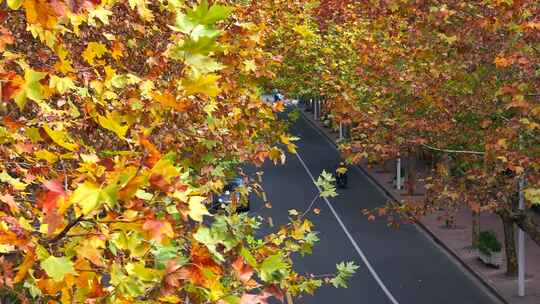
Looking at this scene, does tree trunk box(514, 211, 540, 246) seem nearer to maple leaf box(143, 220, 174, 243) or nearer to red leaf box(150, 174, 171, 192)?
maple leaf box(143, 220, 174, 243)

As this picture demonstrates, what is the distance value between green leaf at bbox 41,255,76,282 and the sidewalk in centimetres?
1593

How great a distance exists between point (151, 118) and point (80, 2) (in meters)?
3.82

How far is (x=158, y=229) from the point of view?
3717 millimetres

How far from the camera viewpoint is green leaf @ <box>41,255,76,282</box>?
12.3ft

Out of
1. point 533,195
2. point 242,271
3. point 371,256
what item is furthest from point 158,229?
point 371,256

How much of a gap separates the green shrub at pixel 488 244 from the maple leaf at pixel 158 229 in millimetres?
21984

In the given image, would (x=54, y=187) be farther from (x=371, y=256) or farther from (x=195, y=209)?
(x=371, y=256)

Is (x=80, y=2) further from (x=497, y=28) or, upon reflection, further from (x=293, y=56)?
(x=293, y=56)

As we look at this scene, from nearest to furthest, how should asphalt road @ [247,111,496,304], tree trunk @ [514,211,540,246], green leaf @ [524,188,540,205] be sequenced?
→ green leaf @ [524,188,540,205] < tree trunk @ [514,211,540,246] < asphalt road @ [247,111,496,304]

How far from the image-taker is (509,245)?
23.2 metres

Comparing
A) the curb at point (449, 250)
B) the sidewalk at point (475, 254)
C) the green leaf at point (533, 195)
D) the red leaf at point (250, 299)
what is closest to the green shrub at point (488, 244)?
the sidewalk at point (475, 254)

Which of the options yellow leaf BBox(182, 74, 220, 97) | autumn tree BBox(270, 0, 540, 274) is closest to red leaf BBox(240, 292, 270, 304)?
yellow leaf BBox(182, 74, 220, 97)

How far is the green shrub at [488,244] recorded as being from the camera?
24.4 meters

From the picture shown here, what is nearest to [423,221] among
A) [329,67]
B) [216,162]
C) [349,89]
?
[329,67]
